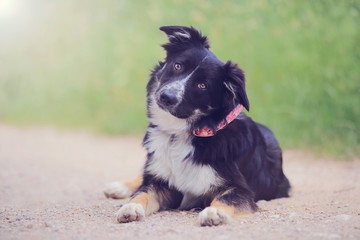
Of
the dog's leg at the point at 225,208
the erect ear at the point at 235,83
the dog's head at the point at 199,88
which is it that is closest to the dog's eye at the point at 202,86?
the dog's head at the point at 199,88

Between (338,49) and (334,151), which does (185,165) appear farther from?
(338,49)

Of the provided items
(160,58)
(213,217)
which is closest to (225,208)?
(213,217)

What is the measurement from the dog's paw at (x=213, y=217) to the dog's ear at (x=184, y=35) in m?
1.74

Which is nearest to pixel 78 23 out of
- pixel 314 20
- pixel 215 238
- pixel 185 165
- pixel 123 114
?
pixel 123 114

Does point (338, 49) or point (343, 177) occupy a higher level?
point (338, 49)

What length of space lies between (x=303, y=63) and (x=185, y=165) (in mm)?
4394

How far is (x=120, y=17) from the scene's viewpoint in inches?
431

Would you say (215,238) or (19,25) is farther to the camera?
(19,25)

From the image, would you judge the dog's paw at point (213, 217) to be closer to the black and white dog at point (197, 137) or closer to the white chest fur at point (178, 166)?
the black and white dog at point (197, 137)

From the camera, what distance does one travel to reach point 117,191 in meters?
4.68

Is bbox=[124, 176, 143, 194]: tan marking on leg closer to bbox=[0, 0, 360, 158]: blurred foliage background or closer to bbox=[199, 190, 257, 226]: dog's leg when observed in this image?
bbox=[0, 0, 360, 158]: blurred foliage background

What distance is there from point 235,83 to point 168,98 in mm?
622

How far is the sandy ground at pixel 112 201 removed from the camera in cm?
292

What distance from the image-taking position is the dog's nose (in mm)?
3623
